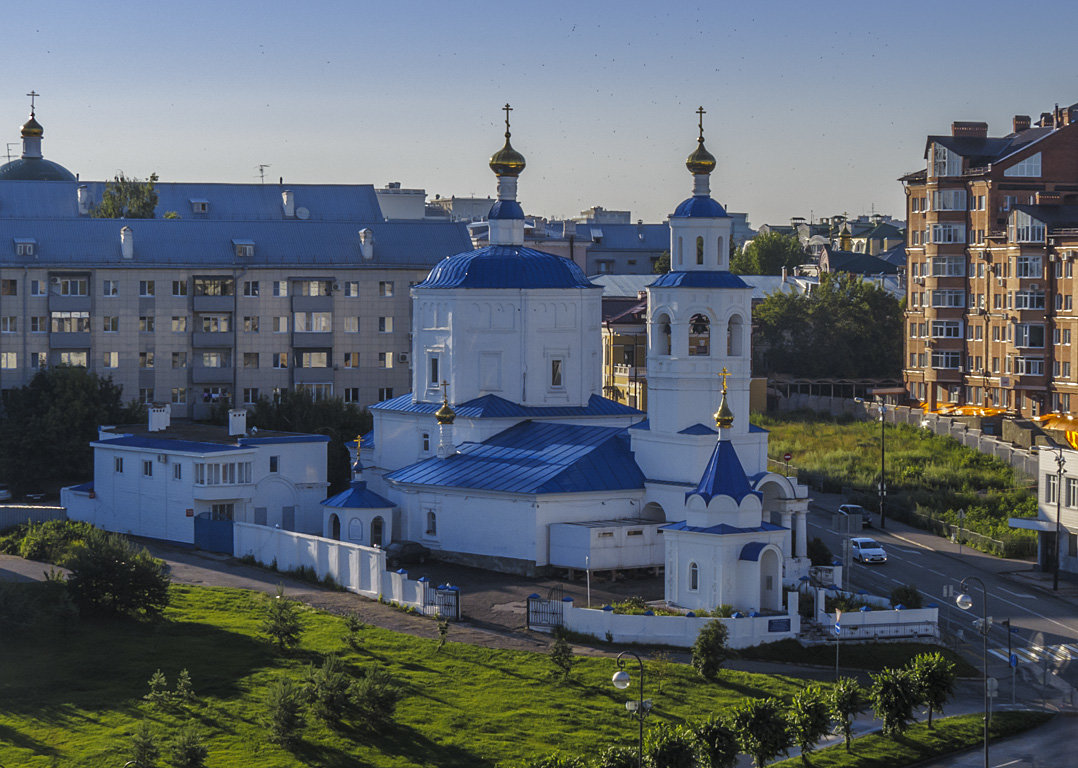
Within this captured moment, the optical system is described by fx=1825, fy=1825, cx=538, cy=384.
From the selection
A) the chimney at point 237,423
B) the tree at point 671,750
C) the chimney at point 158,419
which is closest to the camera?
the tree at point 671,750

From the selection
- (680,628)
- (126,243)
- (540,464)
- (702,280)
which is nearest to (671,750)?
(680,628)

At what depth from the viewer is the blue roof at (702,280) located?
183ft

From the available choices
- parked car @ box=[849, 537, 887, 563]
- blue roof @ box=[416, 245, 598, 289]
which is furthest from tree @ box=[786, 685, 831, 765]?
blue roof @ box=[416, 245, 598, 289]

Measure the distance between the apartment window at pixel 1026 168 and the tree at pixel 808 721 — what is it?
5502 centimetres

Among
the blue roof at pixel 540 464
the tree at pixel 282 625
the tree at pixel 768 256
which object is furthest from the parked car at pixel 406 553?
the tree at pixel 768 256

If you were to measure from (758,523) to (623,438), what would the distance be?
9.55 m

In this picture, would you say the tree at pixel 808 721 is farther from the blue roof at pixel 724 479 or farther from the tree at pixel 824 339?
the tree at pixel 824 339

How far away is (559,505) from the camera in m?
56.0

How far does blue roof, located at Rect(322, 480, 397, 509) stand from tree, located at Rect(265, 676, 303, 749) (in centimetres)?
1830

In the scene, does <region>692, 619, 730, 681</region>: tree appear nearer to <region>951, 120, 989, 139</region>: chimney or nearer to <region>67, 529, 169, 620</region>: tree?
<region>67, 529, 169, 620</region>: tree

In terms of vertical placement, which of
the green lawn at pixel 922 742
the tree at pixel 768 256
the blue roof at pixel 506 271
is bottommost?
the green lawn at pixel 922 742

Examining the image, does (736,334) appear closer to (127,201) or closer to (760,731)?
(760,731)

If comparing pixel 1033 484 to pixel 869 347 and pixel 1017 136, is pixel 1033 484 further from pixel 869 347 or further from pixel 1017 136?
pixel 869 347

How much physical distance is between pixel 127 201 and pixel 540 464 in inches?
2060
